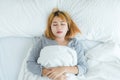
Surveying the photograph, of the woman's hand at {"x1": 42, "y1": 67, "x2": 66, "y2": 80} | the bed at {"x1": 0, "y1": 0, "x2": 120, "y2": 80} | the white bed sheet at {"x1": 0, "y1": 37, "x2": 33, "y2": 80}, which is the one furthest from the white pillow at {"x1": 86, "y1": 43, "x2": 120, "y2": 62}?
the white bed sheet at {"x1": 0, "y1": 37, "x2": 33, "y2": 80}

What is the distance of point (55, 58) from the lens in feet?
4.77

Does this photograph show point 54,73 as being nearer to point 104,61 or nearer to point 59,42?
point 59,42

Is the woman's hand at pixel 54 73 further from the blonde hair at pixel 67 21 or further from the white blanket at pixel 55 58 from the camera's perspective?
the blonde hair at pixel 67 21

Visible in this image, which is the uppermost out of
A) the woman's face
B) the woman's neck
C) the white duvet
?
the woman's face

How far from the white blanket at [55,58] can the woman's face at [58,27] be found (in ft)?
0.29

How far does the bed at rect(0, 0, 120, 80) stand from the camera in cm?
161

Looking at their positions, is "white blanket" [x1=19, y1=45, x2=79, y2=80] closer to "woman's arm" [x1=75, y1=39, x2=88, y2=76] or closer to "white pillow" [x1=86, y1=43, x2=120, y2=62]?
"woman's arm" [x1=75, y1=39, x2=88, y2=76]

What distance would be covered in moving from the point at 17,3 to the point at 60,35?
0.35 meters

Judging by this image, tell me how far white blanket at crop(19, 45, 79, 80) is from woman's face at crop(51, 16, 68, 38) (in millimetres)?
90

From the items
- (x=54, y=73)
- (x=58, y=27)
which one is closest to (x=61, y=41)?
(x=58, y=27)

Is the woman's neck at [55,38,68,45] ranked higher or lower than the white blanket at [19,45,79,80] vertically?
higher

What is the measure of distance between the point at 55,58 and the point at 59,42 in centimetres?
18

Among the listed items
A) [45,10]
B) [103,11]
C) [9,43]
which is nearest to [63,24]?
[45,10]

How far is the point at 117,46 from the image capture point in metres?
1.65
